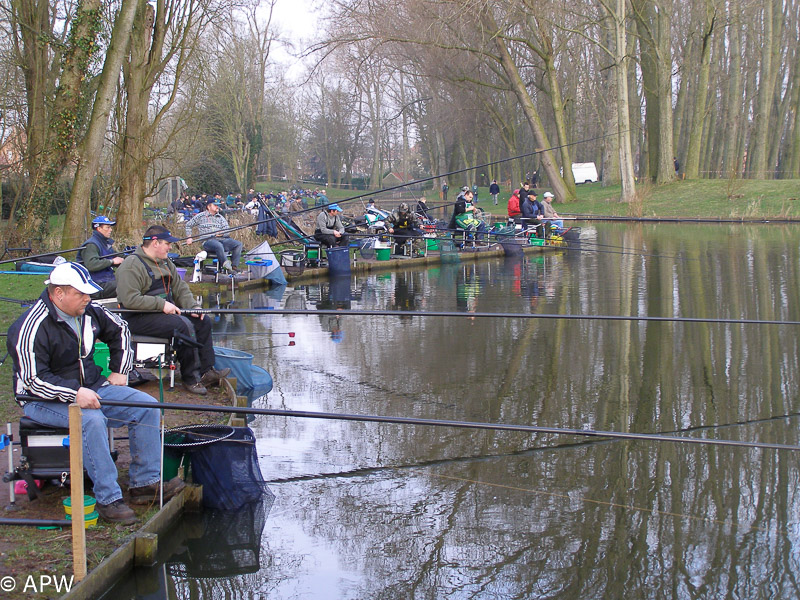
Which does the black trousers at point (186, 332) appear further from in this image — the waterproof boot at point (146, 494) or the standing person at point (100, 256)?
the standing person at point (100, 256)

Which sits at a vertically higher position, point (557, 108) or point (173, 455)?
point (557, 108)

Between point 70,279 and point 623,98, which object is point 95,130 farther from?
point 623,98

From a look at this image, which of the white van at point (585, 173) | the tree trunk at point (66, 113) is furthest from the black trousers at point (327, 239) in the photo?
the white van at point (585, 173)

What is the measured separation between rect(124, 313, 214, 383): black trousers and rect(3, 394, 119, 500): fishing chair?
97.5 inches

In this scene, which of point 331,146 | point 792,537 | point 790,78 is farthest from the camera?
point 331,146

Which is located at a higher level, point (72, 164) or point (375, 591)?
point (72, 164)

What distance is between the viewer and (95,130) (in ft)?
54.2

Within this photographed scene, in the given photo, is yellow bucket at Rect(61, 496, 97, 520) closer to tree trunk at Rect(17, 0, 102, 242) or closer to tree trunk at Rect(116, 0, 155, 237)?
tree trunk at Rect(17, 0, 102, 242)

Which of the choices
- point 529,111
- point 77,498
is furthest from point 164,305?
point 529,111

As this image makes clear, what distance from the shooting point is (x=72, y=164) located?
58.7 feet

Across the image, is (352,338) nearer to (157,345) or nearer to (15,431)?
Result: (157,345)

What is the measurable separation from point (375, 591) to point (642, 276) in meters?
13.1

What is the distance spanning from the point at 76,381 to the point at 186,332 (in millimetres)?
2562

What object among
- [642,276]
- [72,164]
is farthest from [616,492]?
[72,164]
